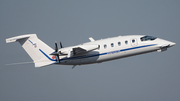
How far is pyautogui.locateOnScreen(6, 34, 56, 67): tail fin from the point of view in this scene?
4709 centimetres

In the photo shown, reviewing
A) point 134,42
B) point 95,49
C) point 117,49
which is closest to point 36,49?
point 95,49

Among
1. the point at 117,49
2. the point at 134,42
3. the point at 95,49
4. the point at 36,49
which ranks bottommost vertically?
the point at 117,49

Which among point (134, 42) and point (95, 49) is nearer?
point (95, 49)

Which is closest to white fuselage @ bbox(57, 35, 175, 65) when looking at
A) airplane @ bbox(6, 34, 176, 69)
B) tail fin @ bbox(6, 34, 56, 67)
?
airplane @ bbox(6, 34, 176, 69)

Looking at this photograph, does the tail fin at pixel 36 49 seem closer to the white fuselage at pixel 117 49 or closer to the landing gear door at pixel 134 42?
the white fuselage at pixel 117 49

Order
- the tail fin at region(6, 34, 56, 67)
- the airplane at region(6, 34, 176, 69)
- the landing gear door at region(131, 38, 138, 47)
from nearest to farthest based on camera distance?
the airplane at region(6, 34, 176, 69), the landing gear door at region(131, 38, 138, 47), the tail fin at region(6, 34, 56, 67)

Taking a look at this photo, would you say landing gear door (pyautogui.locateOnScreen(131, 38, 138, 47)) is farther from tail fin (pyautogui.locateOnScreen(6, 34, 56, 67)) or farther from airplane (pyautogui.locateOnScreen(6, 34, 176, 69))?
tail fin (pyautogui.locateOnScreen(6, 34, 56, 67))

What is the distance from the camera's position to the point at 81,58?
Result: 46.0 meters

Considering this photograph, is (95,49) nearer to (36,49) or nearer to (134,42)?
(134,42)

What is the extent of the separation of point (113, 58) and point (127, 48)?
3.29 metres

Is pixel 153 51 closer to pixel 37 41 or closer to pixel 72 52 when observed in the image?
pixel 72 52

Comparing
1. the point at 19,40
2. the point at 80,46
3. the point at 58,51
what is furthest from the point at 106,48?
the point at 19,40

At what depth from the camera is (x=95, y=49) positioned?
43875mm

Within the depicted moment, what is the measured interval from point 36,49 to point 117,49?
15.8 metres
